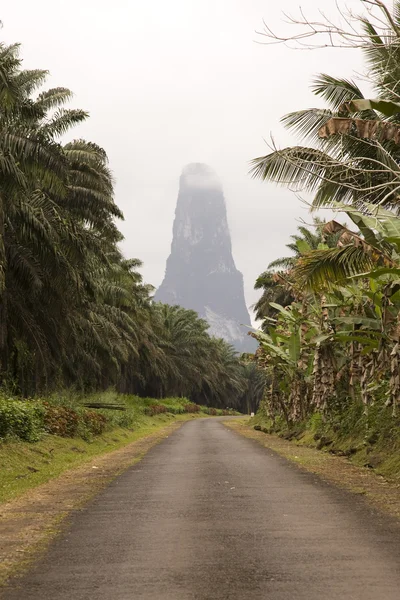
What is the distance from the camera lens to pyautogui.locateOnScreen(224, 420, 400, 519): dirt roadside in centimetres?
930

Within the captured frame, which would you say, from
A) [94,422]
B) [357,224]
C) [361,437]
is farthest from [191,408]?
[357,224]

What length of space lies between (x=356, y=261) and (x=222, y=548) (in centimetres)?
672

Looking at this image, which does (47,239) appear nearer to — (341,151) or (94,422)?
(94,422)

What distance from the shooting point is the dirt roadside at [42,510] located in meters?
6.39

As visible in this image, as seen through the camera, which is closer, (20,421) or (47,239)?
(20,421)

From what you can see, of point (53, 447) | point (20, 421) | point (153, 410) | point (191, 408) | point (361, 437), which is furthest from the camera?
point (191, 408)

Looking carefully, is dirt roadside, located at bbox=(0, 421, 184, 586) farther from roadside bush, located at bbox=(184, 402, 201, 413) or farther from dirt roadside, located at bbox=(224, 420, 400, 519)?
roadside bush, located at bbox=(184, 402, 201, 413)

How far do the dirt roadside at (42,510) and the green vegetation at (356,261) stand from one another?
16.4ft

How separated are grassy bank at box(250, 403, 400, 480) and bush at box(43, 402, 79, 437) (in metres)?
7.50

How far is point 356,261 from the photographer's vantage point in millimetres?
11820

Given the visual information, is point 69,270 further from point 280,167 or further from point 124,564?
point 124,564

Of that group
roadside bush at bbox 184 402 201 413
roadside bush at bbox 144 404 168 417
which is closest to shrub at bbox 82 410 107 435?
roadside bush at bbox 144 404 168 417

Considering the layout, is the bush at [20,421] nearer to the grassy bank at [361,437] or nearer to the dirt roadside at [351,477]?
the dirt roadside at [351,477]

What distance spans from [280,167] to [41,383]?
2064 centimetres
